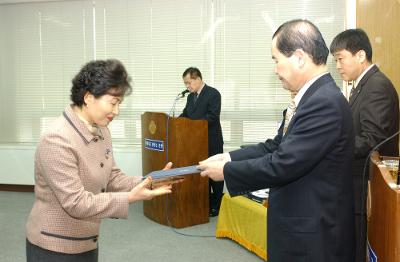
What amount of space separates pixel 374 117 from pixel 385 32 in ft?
5.09

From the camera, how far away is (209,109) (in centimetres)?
441

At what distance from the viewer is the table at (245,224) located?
3.20 metres

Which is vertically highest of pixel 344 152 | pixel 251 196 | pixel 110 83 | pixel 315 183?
pixel 110 83

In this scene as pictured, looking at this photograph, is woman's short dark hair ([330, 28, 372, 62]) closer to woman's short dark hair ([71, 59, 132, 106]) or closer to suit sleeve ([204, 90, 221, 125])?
woman's short dark hair ([71, 59, 132, 106])

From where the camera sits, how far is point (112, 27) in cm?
550

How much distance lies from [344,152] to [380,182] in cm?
15

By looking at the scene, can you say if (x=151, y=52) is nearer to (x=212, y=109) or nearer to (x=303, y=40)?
(x=212, y=109)

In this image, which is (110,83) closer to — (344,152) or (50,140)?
(50,140)

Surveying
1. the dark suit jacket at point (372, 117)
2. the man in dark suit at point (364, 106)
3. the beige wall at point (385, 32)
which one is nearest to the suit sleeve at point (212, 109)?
the beige wall at point (385, 32)

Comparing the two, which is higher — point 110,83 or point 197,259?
point 110,83

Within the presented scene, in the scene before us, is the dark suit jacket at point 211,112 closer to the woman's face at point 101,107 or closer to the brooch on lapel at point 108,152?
the brooch on lapel at point 108,152

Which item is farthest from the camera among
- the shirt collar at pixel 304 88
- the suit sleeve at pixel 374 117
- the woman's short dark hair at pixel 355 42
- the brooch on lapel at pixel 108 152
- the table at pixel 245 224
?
the table at pixel 245 224

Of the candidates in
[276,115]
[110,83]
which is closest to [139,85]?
[276,115]

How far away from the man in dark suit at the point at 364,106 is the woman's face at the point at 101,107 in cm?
118
